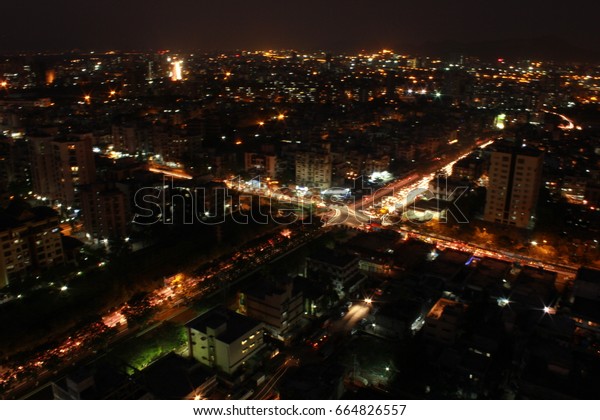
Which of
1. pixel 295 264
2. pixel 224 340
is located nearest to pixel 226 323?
pixel 224 340

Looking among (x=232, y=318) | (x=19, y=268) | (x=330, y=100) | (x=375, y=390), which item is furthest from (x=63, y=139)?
(x=330, y=100)

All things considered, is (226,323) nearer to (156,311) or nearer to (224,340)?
(224,340)

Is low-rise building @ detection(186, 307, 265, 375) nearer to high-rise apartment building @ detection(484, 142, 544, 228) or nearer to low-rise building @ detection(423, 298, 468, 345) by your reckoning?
low-rise building @ detection(423, 298, 468, 345)

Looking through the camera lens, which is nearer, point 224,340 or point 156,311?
point 224,340

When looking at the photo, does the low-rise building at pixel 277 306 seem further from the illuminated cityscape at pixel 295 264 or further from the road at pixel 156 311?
the road at pixel 156 311

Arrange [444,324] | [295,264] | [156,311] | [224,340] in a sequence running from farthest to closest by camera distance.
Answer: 1. [295,264]
2. [156,311]
3. [444,324]
4. [224,340]

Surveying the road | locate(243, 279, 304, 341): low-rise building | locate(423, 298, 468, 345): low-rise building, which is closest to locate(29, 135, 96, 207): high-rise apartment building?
the road

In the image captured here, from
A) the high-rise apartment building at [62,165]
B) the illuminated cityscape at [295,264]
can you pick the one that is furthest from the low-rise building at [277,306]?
the high-rise apartment building at [62,165]

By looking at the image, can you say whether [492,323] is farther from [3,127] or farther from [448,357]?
[3,127]
